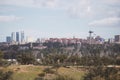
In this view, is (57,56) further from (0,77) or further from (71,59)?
(0,77)

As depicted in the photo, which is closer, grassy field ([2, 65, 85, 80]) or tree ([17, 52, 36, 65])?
grassy field ([2, 65, 85, 80])

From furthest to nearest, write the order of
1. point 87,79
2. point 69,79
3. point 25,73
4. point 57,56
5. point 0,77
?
point 57,56 → point 25,73 → point 0,77 → point 87,79 → point 69,79

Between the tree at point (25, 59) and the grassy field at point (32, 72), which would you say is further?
the tree at point (25, 59)

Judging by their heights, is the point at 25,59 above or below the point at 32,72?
above

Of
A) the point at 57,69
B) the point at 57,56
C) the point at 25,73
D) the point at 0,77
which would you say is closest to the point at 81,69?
the point at 57,69

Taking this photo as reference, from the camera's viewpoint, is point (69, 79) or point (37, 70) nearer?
point (69, 79)

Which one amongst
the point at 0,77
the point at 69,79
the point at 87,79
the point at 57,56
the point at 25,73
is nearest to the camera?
the point at 69,79

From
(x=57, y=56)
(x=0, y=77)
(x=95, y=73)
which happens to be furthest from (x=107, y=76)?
(x=57, y=56)

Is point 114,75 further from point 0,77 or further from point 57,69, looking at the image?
point 57,69

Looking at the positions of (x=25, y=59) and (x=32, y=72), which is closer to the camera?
(x=32, y=72)
